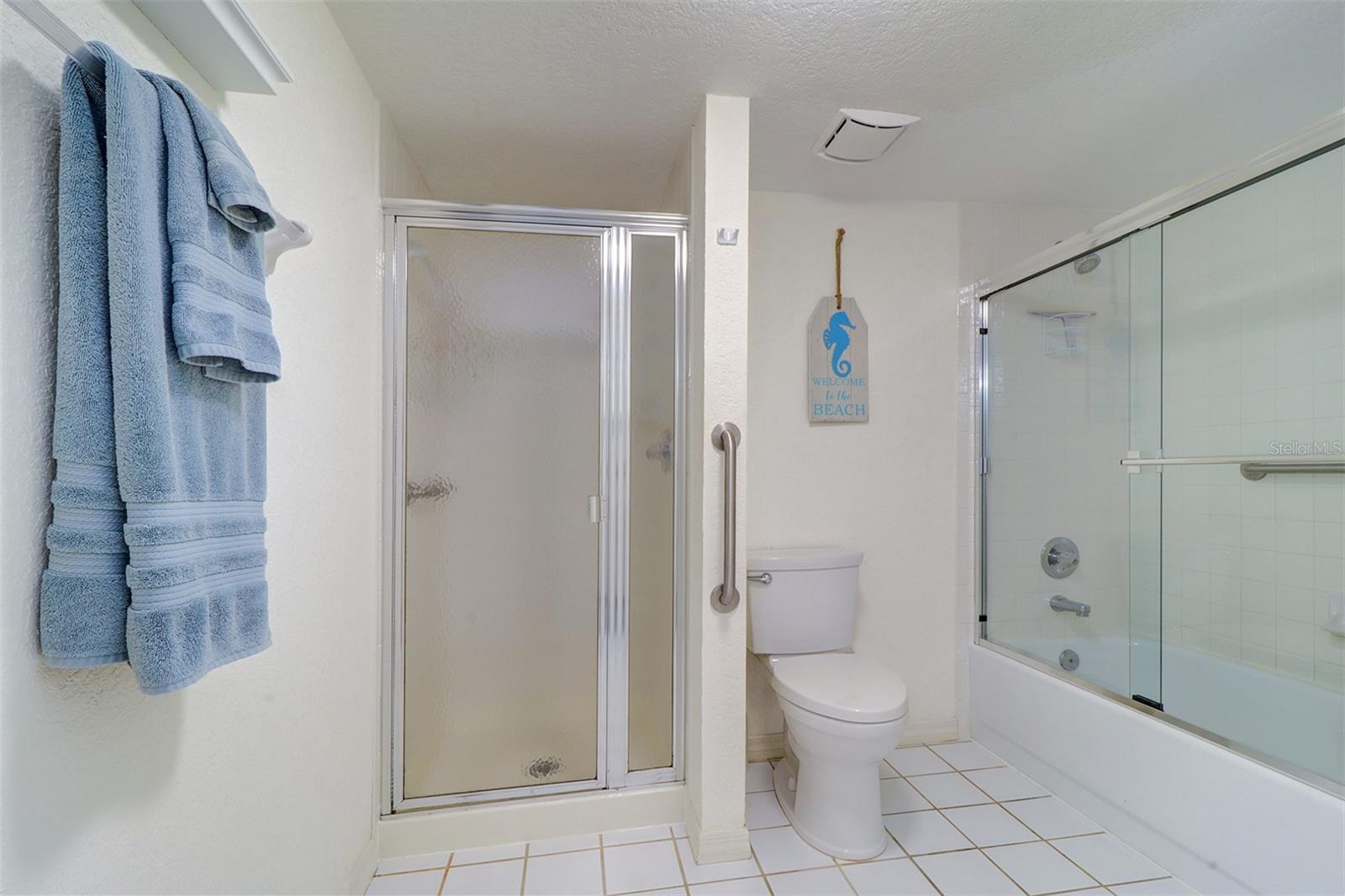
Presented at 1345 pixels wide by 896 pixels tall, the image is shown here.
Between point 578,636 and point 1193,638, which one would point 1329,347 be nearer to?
point 1193,638

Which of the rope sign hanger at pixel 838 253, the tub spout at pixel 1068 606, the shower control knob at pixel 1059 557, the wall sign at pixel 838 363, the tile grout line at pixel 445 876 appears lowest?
the tile grout line at pixel 445 876

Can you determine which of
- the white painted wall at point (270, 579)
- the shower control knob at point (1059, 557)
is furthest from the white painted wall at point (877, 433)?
the white painted wall at point (270, 579)

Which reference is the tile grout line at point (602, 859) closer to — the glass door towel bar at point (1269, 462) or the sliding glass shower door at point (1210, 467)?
the sliding glass shower door at point (1210, 467)

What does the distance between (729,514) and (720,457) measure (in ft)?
0.54

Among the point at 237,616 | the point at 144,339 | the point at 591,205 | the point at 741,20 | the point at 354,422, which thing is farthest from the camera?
the point at 591,205

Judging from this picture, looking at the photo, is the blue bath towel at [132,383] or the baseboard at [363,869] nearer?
the blue bath towel at [132,383]

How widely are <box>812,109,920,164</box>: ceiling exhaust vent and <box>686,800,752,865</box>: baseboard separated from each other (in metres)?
2.10

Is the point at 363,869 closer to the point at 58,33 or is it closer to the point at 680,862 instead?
the point at 680,862

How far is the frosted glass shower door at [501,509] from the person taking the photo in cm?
173

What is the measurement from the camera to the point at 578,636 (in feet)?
5.91

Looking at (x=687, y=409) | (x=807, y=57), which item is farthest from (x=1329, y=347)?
(x=687, y=409)

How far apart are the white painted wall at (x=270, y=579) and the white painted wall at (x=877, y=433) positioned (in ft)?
4.43

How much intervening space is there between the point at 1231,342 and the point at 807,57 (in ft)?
4.95

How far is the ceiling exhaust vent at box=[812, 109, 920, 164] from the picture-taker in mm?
1747
